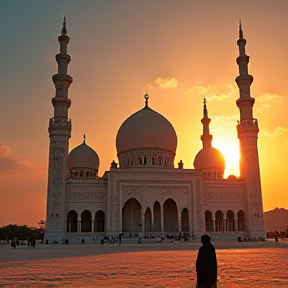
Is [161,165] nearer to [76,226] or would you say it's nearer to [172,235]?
[172,235]

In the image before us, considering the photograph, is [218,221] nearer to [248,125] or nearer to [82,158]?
[248,125]

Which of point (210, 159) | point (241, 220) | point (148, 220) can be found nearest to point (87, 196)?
point (148, 220)

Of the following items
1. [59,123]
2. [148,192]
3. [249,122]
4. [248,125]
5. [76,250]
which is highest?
[249,122]

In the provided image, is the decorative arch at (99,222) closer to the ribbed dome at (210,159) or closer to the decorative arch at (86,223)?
the decorative arch at (86,223)

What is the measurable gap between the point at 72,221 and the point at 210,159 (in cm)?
1512

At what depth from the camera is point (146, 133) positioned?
34938 millimetres

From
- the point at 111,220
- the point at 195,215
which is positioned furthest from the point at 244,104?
the point at 111,220

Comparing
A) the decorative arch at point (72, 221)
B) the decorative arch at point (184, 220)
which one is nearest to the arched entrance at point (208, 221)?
the decorative arch at point (184, 220)

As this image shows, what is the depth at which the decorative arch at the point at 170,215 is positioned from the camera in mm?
32812

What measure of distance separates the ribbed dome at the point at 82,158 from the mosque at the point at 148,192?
295cm

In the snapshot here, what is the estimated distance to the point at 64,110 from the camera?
31125 millimetres

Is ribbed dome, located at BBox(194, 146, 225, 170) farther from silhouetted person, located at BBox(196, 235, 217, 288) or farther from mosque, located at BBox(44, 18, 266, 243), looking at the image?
silhouetted person, located at BBox(196, 235, 217, 288)

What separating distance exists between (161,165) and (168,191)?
3.32m

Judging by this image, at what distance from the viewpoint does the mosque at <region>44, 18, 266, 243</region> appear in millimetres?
29703
